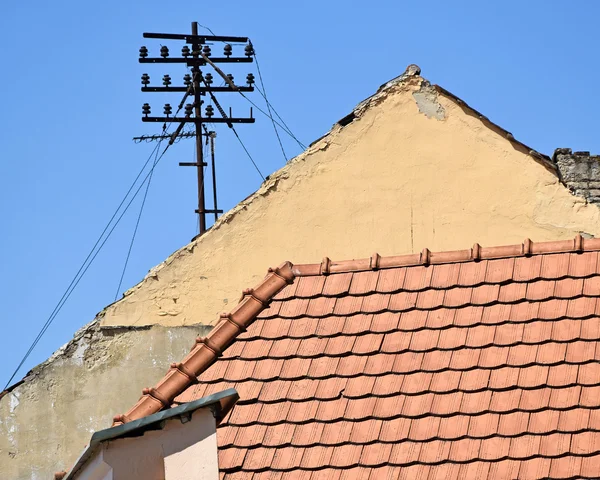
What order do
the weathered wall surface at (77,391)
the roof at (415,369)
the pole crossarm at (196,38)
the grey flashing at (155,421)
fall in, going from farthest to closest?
the pole crossarm at (196,38)
the weathered wall surface at (77,391)
the roof at (415,369)
the grey flashing at (155,421)

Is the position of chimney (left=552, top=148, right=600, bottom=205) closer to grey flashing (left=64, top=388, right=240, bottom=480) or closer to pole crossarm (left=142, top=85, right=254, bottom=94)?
grey flashing (left=64, top=388, right=240, bottom=480)

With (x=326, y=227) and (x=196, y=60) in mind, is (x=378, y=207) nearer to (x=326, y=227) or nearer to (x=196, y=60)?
(x=326, y=227)

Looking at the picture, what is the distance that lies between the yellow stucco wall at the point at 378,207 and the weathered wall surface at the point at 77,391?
0.70ft

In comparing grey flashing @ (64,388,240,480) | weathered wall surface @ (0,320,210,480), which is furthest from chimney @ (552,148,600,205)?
grey flashing @ (64,388,240,480)

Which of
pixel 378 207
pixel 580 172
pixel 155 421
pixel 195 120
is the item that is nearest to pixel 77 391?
pixel 378 207

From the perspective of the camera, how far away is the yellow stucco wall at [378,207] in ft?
41.8

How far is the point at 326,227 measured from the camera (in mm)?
13055

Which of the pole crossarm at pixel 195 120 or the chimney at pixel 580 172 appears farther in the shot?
the pole crossarm at pixel 195 120

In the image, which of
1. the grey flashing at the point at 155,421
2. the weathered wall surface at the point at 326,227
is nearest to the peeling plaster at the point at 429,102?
the weathered wall surface at the point at 326,227

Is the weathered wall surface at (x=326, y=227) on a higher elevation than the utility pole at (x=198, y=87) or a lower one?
lower

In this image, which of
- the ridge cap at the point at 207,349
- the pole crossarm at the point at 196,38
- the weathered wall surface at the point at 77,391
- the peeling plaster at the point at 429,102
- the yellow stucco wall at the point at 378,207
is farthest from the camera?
the pole crossarm at the point at 196,38

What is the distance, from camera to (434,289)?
10.7m

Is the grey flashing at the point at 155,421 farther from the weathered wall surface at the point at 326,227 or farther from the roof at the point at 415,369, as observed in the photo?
the weathered wall surface at the point at 326,227

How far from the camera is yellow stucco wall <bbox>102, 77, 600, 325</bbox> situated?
1274 centimetres
